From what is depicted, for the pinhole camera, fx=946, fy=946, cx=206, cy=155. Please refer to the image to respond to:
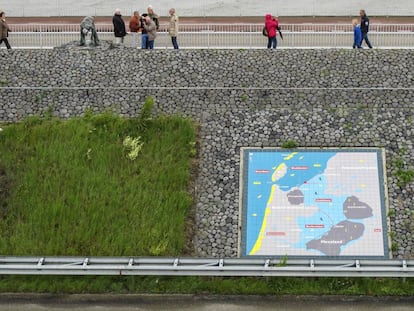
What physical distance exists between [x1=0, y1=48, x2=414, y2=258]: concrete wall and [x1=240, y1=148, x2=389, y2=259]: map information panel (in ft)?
1.05

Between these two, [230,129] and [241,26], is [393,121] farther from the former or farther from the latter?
[241,26]

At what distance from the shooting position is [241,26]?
32.5m

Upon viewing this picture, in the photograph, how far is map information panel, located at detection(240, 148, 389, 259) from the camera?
22.9 m

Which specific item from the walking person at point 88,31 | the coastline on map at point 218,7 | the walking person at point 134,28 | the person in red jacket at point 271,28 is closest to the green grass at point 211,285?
the walking person at point 88,31

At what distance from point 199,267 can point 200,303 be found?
0.82m

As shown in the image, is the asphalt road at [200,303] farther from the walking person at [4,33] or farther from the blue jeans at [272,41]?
the walking person at [4,33]

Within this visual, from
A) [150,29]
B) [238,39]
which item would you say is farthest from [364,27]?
[150,29]

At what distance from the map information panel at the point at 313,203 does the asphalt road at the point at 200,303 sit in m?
1.37

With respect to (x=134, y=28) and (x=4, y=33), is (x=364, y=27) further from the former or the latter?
(x=4, y=33)

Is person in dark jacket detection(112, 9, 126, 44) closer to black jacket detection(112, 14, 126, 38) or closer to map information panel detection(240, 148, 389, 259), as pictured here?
black jacket detection(112, 14, 126, 38)

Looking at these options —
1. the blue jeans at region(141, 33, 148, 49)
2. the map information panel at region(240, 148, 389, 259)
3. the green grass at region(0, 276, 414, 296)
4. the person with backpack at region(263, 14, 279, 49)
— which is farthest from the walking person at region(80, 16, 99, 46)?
the green grass at region(0, 276, 414, 296)

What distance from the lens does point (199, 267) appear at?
21.8m

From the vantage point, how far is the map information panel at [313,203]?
22891mm

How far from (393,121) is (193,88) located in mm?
5462
